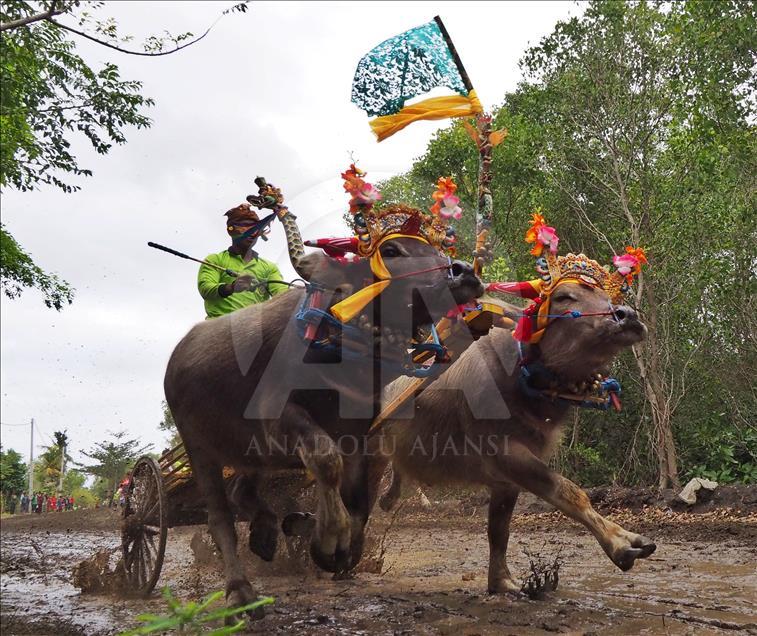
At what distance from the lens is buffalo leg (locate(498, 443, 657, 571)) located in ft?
14.0

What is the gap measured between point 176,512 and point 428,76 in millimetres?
3997

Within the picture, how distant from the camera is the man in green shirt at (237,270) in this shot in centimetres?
586

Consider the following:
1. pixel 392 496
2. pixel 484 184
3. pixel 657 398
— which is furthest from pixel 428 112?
pixel 657 398

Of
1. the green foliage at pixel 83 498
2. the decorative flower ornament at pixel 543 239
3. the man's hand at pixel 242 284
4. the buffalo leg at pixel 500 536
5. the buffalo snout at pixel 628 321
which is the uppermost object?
the decorative flower ornament at pixel 543 239

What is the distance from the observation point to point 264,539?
5480mm

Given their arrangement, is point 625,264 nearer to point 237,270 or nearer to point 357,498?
point 357,498

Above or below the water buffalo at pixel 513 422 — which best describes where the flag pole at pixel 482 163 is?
above

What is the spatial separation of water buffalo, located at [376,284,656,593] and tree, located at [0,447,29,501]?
39.1 metres

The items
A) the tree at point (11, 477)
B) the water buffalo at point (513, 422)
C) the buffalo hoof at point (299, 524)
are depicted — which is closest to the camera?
the water buffalo at point (513, 422)

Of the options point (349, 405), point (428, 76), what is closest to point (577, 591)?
point (349, 405)

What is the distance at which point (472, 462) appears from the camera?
17.7 feet

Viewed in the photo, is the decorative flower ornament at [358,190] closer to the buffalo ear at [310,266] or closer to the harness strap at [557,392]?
the buffalo ear at [310,266]

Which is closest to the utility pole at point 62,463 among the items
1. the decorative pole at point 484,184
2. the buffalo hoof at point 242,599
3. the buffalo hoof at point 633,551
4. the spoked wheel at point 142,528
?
the spoked wheel at point 142,528

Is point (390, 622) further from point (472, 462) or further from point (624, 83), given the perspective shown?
point (624, 83)
